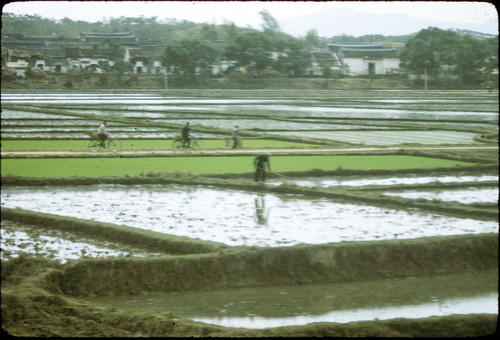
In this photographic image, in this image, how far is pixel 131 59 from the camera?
456 inches

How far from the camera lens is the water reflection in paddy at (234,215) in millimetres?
7570

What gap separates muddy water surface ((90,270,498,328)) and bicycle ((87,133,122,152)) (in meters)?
8.14

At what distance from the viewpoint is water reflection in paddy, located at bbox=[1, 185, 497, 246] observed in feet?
24.8

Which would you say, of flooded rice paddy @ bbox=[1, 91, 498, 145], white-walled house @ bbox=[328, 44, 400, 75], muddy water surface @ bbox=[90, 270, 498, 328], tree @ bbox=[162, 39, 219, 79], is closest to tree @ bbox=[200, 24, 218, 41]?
tree @ bbox=[162, 39, 219, 79]

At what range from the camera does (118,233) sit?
735 cm

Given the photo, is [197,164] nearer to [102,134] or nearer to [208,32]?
[102,134]

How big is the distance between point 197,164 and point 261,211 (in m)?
3.69

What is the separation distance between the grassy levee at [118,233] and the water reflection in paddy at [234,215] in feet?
1.15

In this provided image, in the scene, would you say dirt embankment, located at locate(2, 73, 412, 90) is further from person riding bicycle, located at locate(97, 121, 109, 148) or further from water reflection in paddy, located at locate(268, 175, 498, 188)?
water reflection in paddy, located at locate(268, 175, 498, 188)

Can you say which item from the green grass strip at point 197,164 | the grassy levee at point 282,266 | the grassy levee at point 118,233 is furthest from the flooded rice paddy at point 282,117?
the grassy levee at point 282,266

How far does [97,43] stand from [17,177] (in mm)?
2724

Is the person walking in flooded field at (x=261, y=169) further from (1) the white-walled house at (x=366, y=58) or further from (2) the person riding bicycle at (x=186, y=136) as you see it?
(2) the person riding bicycle at (x=186, y=136)

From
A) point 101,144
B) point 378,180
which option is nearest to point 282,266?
point 378,180

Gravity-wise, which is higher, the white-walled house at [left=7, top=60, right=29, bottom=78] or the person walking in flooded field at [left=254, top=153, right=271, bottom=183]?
the white-walled house at [left=7, top=60, right=29, bottom=78]
